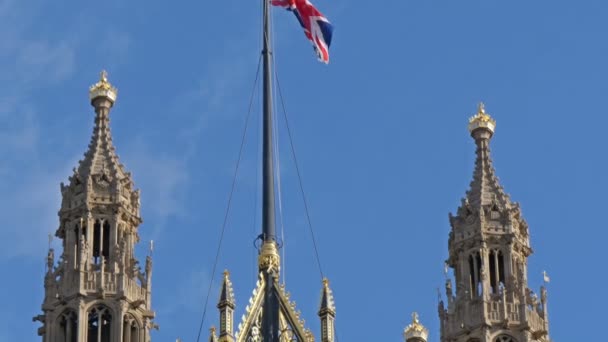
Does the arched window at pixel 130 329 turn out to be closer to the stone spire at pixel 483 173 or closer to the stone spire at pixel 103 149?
the stone spire at pixel 103 149

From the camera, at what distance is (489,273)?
10231 cm

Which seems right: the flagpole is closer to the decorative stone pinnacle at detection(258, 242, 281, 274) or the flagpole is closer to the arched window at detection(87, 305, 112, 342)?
the decorative stone pinnacle at detection(258, 242, 281, 274)

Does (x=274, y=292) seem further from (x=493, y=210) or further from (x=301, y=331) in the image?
Result: (x=493, y=210)

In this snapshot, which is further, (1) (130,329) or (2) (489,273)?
(2) (489,273)

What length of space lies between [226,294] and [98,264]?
12491mm

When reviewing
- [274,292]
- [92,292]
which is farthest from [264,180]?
[92,292]

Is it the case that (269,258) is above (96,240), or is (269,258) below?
below

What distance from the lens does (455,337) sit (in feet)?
327

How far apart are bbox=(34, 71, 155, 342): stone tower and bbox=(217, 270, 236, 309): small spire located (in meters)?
9.96

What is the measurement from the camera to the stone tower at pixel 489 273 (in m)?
99.9

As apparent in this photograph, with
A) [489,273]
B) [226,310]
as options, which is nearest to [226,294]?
[226,310]

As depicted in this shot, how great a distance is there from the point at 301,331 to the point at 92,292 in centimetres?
1276

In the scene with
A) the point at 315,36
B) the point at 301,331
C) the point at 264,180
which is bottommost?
the point at 301,331

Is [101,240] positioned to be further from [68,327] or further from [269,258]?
[269,258]
